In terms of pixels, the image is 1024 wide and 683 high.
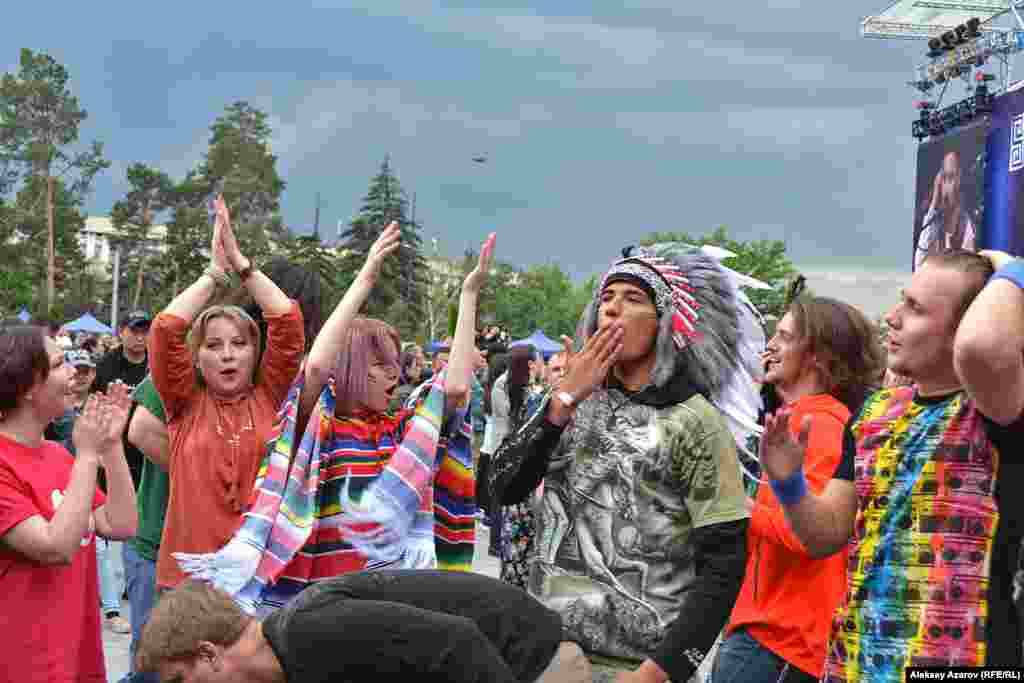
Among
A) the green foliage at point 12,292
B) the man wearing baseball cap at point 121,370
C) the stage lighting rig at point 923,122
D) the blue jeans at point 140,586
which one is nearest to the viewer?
the blue jeans at point 140,586

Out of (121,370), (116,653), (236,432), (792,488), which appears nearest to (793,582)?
(792,488)

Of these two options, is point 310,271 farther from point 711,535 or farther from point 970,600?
point 970,600

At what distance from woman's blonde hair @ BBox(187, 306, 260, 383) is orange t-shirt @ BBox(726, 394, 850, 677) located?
1.98 m

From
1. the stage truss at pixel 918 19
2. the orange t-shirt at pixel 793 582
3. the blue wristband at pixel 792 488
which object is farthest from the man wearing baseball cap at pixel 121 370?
the stage truss at pixel 918 19

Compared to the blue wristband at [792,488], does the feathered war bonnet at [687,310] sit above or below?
above

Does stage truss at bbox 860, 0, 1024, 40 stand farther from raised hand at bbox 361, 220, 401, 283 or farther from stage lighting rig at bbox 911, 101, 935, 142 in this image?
raised hand at bbox 361, 220, 401, 283

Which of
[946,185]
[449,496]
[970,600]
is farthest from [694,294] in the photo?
[946,185]

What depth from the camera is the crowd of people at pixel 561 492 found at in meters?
2.96

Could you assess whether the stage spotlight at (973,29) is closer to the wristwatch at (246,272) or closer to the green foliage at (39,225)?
the wristwatch at (246,272)

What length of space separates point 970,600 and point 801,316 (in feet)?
5.84

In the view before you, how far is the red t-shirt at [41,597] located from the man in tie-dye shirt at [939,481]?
244 centimetres

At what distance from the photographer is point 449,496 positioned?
4.42 meters

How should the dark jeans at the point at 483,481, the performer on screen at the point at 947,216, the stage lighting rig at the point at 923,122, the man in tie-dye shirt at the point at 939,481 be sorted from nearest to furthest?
1. the man in tie-dye shirt at the point at 939,481
2. the dark jeans at the point at 483,481
3. the performer on screen at the point at 947,216
4. the stage lighting rig at the point at 923,122

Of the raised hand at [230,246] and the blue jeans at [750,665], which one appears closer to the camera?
the blue jeans at [750,665]
